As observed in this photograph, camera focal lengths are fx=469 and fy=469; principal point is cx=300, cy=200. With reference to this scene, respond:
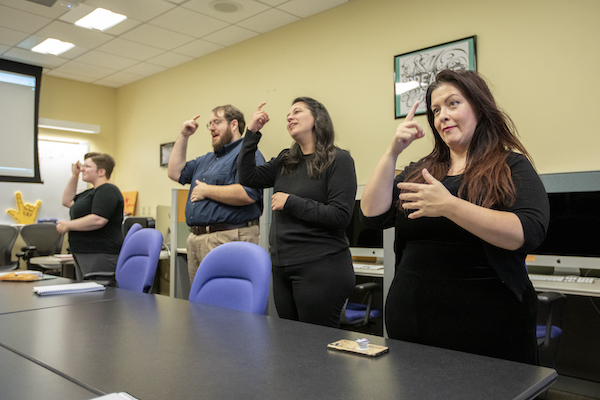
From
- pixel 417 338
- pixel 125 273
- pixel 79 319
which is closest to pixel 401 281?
pixel 417 338

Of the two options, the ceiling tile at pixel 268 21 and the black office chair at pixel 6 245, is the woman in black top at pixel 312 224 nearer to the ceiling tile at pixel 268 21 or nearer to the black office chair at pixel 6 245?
the ceiling tile at pixel 268 21

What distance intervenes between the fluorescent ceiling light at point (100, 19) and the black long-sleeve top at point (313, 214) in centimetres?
314

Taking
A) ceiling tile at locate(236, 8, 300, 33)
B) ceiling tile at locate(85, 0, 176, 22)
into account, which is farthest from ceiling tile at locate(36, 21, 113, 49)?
ceiling tile at locate(236, 8, 300, 33)

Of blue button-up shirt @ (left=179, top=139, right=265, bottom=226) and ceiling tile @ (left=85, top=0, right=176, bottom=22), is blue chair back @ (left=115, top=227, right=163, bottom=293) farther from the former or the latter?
ceiling tile @ (left=85, top=0, right=176, bottom=22)

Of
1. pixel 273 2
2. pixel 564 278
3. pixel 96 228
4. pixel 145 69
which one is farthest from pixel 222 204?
pixel 145 69

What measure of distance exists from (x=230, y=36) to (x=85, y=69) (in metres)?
2.21

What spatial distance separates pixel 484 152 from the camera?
121 cm

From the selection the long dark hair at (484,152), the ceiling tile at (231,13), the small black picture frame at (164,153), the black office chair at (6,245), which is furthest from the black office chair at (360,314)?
the black office chair at (6,245)

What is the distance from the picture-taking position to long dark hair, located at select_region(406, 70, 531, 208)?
1127mm

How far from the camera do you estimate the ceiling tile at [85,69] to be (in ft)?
18.2

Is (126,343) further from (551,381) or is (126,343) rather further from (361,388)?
(551,381)

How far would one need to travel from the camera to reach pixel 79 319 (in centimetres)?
133

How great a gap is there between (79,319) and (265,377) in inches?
29.5

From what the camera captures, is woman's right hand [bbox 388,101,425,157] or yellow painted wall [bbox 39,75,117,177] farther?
yellow painted wall [bbox 39,75,117,177]
